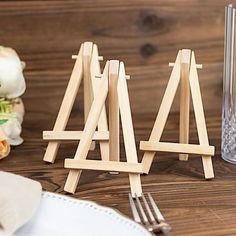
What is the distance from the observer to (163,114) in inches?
32.9

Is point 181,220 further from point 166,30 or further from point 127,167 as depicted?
point 166,30

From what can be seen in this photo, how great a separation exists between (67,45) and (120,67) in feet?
1.09

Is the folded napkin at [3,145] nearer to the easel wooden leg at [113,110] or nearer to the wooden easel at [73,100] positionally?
the wooden easel at [73,100]

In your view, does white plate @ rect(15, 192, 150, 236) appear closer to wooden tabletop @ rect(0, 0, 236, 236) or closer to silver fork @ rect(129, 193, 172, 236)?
silver fork @ rect(129, 193, 172, 236)

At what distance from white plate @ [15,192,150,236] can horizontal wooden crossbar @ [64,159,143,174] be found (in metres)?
0.07

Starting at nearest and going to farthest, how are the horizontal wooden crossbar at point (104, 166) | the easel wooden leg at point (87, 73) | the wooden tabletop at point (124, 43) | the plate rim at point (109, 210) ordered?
the plate rim at point (109, 210) < the horizontal wooden crossbar at point (104, 166) < the easel wooden leg at point (87, 73) < the wooden tabletop at point (124, 43)

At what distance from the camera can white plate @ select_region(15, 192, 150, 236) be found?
64cm

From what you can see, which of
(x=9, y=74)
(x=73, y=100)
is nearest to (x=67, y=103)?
(x=73, y=100)

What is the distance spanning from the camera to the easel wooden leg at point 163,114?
2.75 ft

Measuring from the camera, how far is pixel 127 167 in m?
0.77

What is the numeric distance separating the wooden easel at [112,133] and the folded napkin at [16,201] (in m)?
0.08

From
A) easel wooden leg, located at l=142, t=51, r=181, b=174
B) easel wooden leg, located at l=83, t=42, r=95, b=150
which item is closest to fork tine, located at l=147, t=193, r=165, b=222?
easel wooden leg, located at l=142, t=51, r=181, b=174

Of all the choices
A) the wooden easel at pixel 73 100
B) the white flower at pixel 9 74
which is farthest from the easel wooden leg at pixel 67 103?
the white flower at pixel 9 74

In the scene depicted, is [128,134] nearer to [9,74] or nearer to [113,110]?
[113,110]
